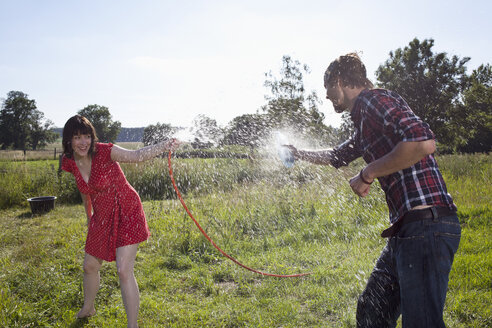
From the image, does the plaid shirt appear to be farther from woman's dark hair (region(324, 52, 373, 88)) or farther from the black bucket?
the black bucket

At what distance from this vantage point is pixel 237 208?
721cm

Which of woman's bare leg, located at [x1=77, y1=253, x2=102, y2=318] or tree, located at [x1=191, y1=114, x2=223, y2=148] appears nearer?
woman's bare leg, located at [x1=77, y1=253, x2=102, y2=318]

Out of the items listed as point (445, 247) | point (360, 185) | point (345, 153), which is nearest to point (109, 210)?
point (345, 153)

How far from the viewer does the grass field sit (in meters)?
3.45

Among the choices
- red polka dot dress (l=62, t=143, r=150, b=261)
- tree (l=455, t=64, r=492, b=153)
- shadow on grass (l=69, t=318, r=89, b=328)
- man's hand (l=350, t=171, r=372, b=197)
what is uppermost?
tree (l=455, t=64, r=492, b=153)

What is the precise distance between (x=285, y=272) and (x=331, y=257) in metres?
0.86

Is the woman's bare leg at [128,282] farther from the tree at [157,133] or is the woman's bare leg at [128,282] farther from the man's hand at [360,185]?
the tree at [157,133]

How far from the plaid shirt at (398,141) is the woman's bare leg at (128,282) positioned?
84.5 inches

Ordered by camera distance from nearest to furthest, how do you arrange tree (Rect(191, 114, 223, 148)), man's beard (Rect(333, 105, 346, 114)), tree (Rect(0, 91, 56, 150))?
man's beard (Rect(333, 105, 346, 114))
tree (Rect(191, 114, 223, 148))
tree (Rect(0, 91, 56, 150))

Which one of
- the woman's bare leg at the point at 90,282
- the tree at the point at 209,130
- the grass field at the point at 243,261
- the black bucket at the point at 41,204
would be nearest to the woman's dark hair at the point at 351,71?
the grass field at the point at 243,261

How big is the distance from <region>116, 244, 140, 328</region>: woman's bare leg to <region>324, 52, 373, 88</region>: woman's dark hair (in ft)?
7.27

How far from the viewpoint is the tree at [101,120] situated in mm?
70062

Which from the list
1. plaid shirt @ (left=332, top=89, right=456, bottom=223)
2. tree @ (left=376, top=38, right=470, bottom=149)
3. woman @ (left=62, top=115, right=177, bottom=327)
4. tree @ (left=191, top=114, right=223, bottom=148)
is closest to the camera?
plaid shirt @ (left=332, top=89, right=456, bottom=223)

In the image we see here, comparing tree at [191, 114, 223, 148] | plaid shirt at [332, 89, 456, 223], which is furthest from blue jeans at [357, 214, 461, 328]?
tree at [191, 114, 223, 148]
